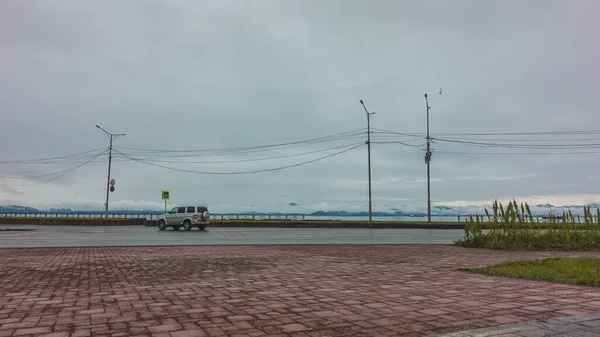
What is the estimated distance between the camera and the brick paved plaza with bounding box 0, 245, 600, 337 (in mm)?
3932

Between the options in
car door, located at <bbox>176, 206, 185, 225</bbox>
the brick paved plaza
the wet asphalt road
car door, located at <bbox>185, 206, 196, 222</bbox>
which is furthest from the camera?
car door, located at <bbox>176, 206, 185, 225</bbox>

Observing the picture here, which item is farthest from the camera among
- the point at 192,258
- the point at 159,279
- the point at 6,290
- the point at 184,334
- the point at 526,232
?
the point at 526,232

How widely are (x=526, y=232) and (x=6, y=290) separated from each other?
608 inches

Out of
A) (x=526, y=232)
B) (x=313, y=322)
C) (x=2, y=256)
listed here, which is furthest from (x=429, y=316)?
(x=526, y=232)

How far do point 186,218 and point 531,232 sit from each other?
22913 millimetres

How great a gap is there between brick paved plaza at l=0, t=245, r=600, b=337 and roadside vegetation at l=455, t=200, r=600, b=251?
762 cm

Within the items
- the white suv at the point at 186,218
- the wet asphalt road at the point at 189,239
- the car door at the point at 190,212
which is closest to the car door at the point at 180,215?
the white suv at the point at 186,218

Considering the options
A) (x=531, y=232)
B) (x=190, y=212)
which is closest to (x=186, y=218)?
(x=190, y=212)

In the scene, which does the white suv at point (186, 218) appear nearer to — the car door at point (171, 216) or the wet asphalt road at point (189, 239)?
the car door at point (171, 216)

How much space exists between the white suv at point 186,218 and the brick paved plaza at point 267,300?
21.4 metres

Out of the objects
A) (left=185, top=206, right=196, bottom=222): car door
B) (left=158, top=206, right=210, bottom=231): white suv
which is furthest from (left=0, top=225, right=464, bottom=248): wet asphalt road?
(left=185, top=206, right=196, bottom=222): car door

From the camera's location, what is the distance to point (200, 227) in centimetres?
3033

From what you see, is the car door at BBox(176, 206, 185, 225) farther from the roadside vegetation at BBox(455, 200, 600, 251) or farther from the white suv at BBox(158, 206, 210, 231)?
the roadside vegetation at BBox(455, 200, 600, 251)

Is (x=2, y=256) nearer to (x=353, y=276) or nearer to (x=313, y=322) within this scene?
(x=353, y=276)
